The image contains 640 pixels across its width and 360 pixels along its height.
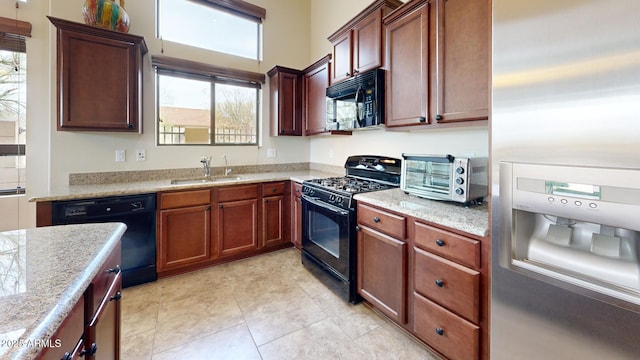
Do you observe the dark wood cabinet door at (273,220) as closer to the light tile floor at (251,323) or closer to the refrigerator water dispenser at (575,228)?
the light tile floor at (251,323)

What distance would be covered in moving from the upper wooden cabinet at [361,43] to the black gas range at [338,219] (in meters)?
0.91

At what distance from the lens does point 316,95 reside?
3.30m

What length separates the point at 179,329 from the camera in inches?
75.1

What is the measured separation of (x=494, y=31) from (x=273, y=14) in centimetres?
351

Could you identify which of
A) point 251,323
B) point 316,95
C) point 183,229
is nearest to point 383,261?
point 251,323

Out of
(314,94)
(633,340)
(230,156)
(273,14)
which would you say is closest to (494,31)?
→ (633,340)

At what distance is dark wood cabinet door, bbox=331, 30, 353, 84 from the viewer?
8.55 feet

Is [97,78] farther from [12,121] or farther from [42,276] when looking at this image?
[42,276]

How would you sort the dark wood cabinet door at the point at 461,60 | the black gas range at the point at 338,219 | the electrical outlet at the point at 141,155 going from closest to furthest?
1. the dark wood cabinet door at the point at 461,60
2. the black gas range at the point at 338,219
3. the electrical outlet at the point at 141,155

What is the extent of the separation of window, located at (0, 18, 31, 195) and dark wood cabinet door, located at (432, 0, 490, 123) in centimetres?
369

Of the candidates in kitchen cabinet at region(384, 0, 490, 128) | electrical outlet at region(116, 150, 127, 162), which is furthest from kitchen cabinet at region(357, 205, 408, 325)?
electrical outlet at region(116, 150, 127, 162)

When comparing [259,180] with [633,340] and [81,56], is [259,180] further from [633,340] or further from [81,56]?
[633,340]

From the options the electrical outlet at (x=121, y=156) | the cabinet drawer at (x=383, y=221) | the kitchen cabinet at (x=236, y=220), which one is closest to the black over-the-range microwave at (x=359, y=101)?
the cabinet drawer at (x=383, y=221)

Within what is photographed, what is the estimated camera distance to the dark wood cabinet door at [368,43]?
2281mm
